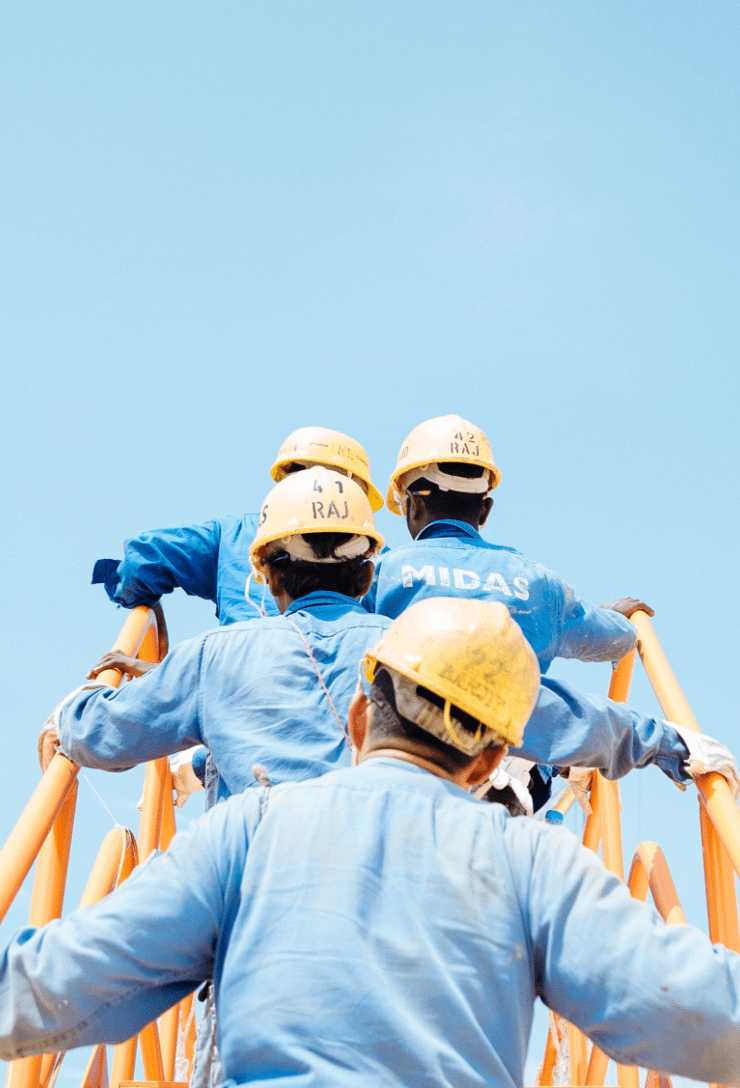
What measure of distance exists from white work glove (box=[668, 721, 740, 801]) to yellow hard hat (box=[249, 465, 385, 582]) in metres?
1.19

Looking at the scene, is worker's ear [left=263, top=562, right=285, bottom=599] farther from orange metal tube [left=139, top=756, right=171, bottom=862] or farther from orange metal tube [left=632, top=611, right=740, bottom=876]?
orange metal tube [left=632, top=611, right=740, bottom=876]

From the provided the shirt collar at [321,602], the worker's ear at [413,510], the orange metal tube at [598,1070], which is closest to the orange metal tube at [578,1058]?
the orange metal tube at [598,1070]

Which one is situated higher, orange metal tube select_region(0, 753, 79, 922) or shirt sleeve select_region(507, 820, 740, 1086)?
shirt sleeve select_region(507, 820, 740, 1086)

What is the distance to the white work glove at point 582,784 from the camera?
5.20 meters

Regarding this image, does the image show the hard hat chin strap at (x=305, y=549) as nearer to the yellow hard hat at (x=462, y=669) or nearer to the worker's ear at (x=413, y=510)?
the worker's ear at (x=413, y=510)

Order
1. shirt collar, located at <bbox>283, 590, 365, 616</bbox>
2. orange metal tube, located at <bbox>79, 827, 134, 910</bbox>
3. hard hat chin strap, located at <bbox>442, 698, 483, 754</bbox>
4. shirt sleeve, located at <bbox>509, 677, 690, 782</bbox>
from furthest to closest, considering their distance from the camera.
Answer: orange metal tube, located at <bbox>79, 827, 134, 910</bbox>
shirt sleeve, located at <bbox>509, 677, 690, 782</bbox>
shirt collar, located at <bbox>283, 590, 365, 616</bbox>
hard hat chin strap, located at <bbox>442, 698, 483, 754</bbox>

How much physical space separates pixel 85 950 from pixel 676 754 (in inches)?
100

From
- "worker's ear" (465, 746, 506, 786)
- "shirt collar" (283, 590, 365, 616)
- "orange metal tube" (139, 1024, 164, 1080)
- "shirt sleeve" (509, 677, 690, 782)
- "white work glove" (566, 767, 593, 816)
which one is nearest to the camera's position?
"worker's ear" (465, 746, 506, 786)

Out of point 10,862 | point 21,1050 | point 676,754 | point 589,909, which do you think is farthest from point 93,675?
point 589,909

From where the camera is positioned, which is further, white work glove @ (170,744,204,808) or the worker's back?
white work glove @ (170,744,204,808)

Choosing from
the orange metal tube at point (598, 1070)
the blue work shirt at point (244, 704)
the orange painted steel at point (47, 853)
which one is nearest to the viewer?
the blue work shirt at point (244, 704)

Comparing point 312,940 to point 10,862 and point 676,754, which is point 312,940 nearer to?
point 10,862

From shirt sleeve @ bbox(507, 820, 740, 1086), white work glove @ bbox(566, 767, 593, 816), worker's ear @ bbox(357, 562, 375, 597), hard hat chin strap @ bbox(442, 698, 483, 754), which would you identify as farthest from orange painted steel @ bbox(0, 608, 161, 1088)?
white work glove @ bbox(566, 767, 593, 816)

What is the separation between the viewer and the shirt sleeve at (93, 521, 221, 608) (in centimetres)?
530
